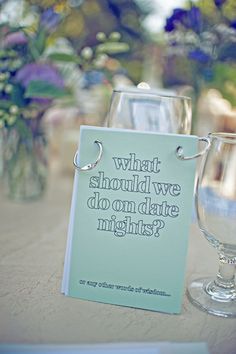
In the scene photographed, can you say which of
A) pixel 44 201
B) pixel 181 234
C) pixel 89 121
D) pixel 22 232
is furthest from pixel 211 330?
pixel 89 121

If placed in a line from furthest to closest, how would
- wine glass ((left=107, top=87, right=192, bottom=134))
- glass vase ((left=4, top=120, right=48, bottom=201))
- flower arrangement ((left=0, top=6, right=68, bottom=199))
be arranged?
glass vase ((left=4, top=120, right=48, bottom=201))
flower arrangement ((left=0, top=6, right=68, bottom=199))
wine glass ((left=107, top=87, right=192, bottom=134))

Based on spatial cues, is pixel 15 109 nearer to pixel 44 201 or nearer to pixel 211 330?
pixel 44 201

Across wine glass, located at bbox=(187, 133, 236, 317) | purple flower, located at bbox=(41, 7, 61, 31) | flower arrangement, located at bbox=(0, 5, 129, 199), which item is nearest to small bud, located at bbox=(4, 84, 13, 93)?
flower arrangement, located at bbox=(0, 5, 129, 199)

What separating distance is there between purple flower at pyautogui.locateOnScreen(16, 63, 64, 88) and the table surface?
10.6 inches

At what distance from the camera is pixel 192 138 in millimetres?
418

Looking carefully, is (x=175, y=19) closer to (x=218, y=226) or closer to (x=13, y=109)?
(x=13, y=109)

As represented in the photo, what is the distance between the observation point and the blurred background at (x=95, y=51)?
2.29ft

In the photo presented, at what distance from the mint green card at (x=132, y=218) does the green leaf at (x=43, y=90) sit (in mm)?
265

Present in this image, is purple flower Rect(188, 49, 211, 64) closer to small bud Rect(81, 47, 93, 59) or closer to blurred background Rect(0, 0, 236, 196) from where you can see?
blurred background Rect(0, 0, 236, 196)

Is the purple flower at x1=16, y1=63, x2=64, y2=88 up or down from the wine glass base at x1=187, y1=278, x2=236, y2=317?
up

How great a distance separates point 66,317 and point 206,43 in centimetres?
55

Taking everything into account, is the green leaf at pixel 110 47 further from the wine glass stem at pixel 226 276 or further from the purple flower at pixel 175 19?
the wine glass stem at pixel 226 276

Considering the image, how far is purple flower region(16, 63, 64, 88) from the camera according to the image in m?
0.68

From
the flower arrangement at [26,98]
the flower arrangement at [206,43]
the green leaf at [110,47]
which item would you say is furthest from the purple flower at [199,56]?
the flower arrangement at [26,98]
